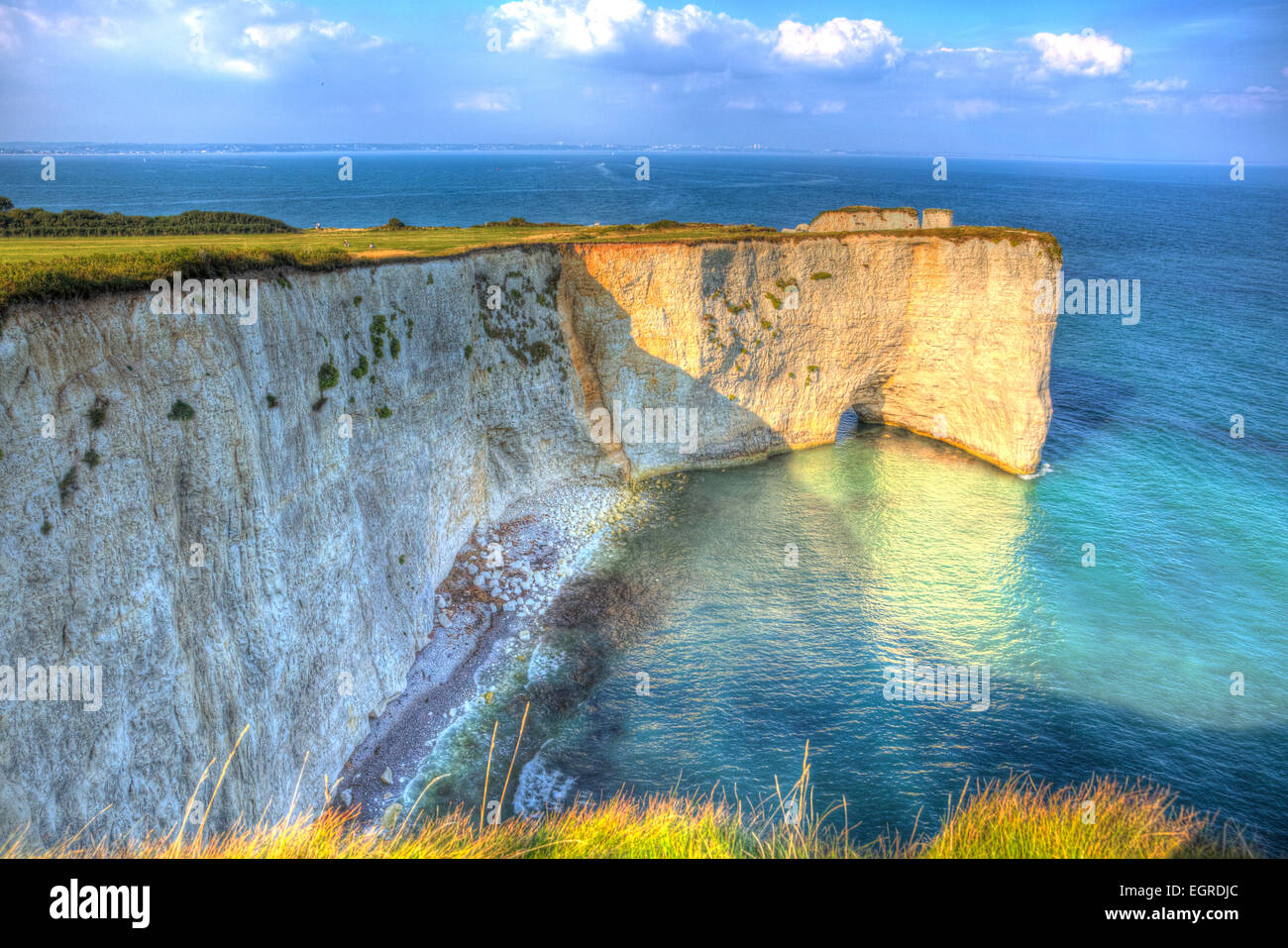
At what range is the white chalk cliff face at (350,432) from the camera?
12.0 meters

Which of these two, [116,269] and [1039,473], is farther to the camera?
[1039,473]

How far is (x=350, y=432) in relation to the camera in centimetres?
1958

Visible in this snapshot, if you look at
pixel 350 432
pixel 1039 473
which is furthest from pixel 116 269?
pixel 1039 473

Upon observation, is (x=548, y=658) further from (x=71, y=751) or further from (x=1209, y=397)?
(x=1209, y=397)

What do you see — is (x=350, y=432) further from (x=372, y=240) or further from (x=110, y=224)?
(x=110, y=224)

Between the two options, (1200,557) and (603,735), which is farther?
(1200,557)

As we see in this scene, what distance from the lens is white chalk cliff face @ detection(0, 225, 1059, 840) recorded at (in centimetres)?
1197

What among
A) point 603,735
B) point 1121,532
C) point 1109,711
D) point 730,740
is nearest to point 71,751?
point 603,735

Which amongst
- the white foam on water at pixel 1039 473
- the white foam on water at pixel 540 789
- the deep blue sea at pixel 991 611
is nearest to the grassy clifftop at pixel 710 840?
the white foam on water at pixel 540 789

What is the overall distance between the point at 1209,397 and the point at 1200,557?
19705 mm

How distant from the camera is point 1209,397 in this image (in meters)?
40.7

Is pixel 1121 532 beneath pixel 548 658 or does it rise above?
above

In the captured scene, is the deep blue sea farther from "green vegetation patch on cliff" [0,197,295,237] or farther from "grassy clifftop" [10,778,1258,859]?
"green vegetation patch on cliff" [0,197,295,237]

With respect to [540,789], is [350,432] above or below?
above
